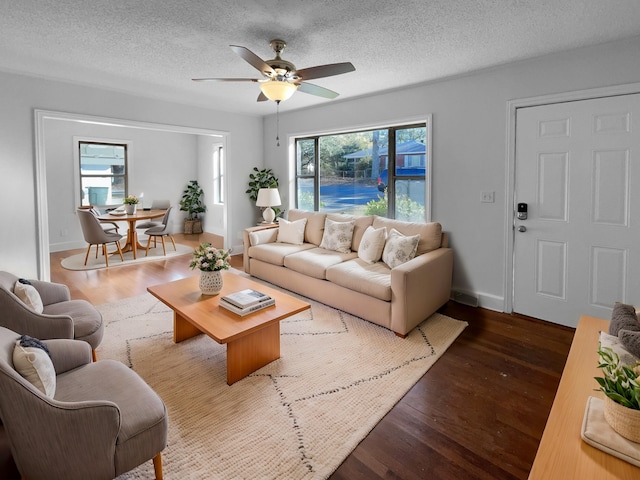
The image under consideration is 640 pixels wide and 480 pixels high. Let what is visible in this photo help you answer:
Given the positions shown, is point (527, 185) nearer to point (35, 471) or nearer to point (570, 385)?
point (570, 385)

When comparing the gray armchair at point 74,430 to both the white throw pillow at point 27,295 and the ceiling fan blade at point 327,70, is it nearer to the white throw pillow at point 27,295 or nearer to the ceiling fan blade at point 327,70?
the white throw pillow at point 27,295

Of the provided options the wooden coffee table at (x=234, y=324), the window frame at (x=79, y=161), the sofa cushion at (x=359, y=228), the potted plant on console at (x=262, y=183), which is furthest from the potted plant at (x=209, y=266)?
the window frame at (x=79, y=161)

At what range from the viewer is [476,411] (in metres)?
2.08

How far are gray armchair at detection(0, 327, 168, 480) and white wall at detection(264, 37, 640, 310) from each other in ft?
10.9

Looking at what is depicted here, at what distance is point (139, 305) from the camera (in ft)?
12.3

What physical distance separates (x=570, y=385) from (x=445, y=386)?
106 cm

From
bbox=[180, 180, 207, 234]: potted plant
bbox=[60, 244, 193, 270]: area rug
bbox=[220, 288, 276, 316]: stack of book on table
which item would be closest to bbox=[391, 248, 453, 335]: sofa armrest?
bbox=[220, 288, 276, 316]: stack of book on table

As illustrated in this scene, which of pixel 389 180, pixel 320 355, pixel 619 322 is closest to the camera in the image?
pixel 619 322

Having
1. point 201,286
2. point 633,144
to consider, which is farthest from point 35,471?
point 633,144

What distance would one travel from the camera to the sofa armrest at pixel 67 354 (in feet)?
5.69

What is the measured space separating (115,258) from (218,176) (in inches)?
117

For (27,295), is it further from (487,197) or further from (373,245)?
(487,197)

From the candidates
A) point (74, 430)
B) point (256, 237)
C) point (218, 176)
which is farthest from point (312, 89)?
point (218, 176)

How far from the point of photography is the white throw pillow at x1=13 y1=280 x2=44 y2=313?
220 cm
